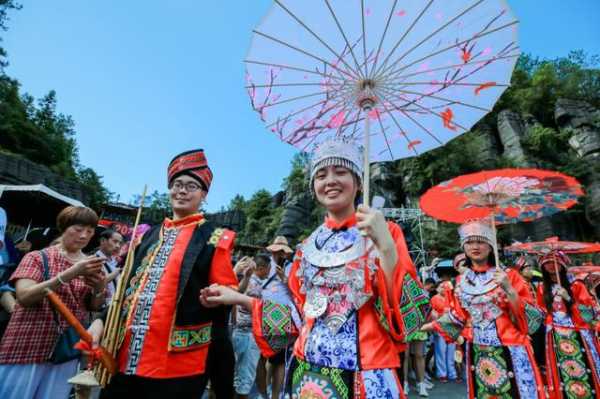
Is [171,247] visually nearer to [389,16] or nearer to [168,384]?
[168,384]

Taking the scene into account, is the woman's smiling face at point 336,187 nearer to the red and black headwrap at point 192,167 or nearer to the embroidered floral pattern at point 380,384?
the embroidered floral pattern at point 380,384

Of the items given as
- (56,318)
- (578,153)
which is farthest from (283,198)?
(56,318)

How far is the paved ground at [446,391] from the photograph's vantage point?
6164mm

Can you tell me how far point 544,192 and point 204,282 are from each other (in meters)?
4.00

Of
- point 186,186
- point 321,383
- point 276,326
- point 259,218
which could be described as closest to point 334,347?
point 321,383

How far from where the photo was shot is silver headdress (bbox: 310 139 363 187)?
178cm

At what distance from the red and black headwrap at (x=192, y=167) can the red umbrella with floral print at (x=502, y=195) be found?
283 centimetres

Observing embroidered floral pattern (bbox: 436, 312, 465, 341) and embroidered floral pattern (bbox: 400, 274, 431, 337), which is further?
embroidered floral pattern (bbox: 436, 312, 465, 341)

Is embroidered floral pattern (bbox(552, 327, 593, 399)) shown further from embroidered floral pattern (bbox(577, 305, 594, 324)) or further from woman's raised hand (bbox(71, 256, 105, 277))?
woman's raised hand (bbox(71, 256, 105, 277))

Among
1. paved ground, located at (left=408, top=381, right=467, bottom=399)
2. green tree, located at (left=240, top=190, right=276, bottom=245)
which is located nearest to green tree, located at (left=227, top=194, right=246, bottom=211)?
green tree, located at (left=240, top=190, right=276, bottom=245)

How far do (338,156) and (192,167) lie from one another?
127cm

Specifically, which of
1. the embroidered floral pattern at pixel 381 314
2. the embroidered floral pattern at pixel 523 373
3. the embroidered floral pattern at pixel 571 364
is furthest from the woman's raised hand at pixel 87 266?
the embroidered floral pattern at pixel 571 364

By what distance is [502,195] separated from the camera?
380 centimetres

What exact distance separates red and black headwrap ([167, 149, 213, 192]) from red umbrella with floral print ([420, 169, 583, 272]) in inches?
112
